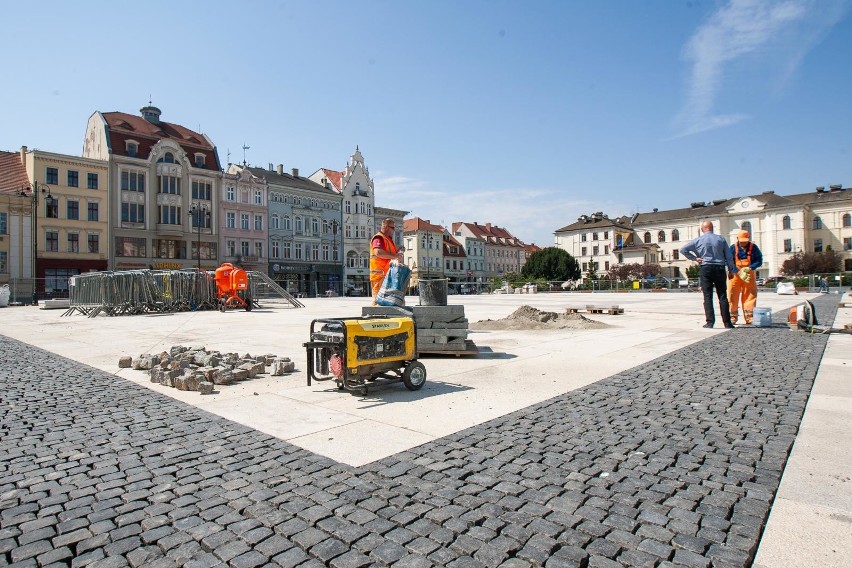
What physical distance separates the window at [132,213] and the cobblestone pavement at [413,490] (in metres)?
52.3

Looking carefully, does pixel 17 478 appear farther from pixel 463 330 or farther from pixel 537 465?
pixel 463 330

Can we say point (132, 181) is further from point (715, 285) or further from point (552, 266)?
point (552, 266)

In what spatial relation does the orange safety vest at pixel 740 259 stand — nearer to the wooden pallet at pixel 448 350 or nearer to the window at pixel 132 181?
the wooden pallet at pixel 448 350

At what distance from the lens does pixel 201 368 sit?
677cm

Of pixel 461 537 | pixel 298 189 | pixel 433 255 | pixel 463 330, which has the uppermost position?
pixel 298 189

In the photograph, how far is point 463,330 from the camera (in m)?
8.29

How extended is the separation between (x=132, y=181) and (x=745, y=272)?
53352mm

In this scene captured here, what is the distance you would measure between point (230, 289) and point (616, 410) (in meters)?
22.5

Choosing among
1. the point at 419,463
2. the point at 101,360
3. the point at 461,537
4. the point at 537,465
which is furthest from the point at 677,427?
the point at 101,360

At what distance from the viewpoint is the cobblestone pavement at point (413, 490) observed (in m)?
2.45

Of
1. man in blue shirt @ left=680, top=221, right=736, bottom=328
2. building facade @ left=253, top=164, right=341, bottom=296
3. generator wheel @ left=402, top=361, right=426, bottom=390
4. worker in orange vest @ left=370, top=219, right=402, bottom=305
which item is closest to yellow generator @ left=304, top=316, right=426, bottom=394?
generator wheel @ left=402, top=361, right=426, bottom=390

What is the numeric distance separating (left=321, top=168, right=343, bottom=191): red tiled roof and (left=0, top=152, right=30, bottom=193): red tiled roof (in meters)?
33.2

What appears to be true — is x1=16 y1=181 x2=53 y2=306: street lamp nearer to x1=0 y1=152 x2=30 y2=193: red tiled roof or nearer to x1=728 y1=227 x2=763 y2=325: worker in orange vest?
x1=0 y1=152 x2=30 y2=193: red tiled roof

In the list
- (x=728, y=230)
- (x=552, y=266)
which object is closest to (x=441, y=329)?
(x=552, y=266)
